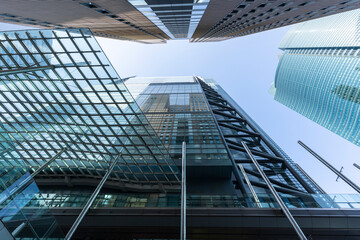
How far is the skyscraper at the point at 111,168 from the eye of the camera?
38.5 feet

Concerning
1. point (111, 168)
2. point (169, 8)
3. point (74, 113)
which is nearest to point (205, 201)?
point (111, 168)

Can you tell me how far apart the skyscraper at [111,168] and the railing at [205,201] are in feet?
0.24

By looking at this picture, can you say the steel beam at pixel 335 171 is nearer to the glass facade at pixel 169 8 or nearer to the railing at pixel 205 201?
the railing at pixel 205 201

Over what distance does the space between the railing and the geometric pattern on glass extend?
6574 millimetres

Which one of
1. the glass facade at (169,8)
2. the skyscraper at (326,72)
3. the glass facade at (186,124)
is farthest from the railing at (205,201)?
the skyscraper at (326,72)

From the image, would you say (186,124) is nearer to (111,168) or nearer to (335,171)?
(111,168)

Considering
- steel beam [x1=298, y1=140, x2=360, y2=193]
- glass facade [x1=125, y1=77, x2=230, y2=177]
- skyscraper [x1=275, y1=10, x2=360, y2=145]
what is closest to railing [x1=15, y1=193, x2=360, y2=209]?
steel beam [x1=298, y1=140, x2=360, y2=193]

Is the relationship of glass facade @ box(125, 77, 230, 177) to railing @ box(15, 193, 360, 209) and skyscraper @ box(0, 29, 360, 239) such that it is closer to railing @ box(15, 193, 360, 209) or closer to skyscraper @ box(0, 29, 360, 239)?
skyscraper @ box(0, 29, 360, 239)

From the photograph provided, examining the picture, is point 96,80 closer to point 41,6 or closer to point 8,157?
point 8,157

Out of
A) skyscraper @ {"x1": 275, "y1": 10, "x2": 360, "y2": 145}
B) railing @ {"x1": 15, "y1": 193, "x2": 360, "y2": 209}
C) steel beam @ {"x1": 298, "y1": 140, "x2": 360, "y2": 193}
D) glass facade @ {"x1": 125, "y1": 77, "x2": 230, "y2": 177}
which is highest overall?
skyscraper @ {"x1": 275, "y1": 10, "x2": 360, "y2": 145}

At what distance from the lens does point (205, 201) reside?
43.0 feet

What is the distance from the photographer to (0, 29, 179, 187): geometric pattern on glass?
1512cm

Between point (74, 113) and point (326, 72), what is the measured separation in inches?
6114

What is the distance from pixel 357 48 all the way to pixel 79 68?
144 metres
